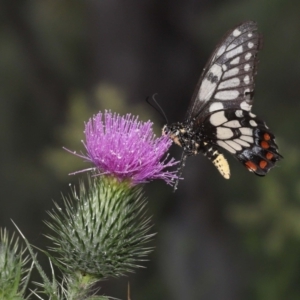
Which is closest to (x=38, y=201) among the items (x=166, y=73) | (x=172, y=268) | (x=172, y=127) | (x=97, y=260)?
(x=172, y=268)

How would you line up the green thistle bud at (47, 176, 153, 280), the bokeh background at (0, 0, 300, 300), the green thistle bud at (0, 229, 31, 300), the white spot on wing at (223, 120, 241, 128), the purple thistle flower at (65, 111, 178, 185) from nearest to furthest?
the green thistle bud at (0, 229, 31, 300)
the green thistle bud at (47, 176, 153, 280)
the purple thistle flower at (65, 111, 178, 185)
the white spot on wing at (223, 120, 241, 128)
the bokeh background at (0, 0, 300, 300)

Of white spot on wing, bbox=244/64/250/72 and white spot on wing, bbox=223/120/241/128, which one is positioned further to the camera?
white spot on wing, bbox=223/120/241/128

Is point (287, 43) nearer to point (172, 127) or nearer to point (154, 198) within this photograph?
point (154, 198)

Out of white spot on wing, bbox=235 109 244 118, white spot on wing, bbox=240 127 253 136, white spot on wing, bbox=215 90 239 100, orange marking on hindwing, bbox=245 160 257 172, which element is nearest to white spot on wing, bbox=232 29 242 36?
white spot on wing, bbox=215 90 239 100

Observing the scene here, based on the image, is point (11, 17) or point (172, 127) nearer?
point (172, 127)

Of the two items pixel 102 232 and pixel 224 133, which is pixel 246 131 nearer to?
pixel 224 133

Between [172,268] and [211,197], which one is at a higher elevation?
[211,197]

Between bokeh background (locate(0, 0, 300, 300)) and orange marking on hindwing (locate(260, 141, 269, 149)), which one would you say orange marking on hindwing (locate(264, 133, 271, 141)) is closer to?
orange marking on hindwing (locate(260, 141, 269, 149))
